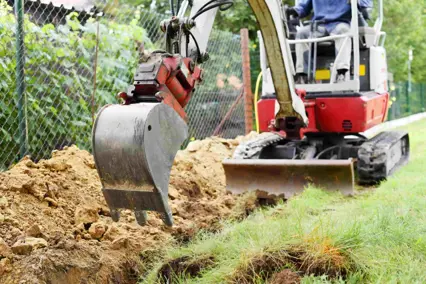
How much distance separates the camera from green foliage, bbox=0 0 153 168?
5.45 meters

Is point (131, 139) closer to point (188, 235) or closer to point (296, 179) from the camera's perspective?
point (188, 235)

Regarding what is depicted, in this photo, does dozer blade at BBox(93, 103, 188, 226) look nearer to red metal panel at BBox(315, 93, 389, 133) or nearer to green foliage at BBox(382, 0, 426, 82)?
red metal panel at BBox(315, 93, 389, 133)

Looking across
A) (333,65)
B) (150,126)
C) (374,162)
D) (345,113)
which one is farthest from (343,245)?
(333,65)

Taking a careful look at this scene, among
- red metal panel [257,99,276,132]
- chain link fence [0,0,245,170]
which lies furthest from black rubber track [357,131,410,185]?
chain link fence [0,0,245,170]

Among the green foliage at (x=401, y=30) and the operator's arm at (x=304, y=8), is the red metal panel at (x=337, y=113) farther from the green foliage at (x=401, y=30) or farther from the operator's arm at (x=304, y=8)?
the green foliage at (x=401, y=30)

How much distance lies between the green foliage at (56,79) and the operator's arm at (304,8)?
7.42 feet

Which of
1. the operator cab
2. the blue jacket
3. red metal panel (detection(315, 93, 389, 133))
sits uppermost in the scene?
the blue jacket

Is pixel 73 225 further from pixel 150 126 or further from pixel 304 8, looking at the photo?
pixel 304 8

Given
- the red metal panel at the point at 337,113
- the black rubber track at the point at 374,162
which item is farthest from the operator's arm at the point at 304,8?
the black rubber track at the point at 374,162

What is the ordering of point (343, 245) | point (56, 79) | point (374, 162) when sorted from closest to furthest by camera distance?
point (343, 245) → point (56, 79) → point (374, 162)

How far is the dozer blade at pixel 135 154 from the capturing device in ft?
9.94

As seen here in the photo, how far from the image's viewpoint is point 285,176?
19.6 feet

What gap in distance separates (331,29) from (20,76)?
3.57m

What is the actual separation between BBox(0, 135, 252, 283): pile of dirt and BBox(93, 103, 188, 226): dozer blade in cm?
62
